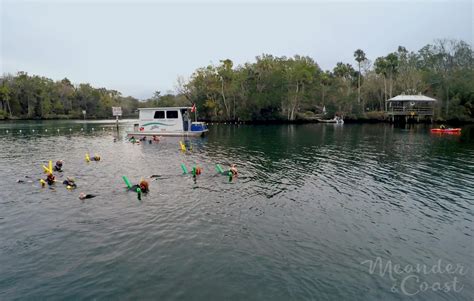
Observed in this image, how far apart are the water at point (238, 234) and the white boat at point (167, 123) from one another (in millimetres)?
23758

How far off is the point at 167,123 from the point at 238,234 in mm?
37995

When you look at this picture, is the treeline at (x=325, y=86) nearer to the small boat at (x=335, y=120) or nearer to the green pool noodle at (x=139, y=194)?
the small boat at (x=335, y=120)

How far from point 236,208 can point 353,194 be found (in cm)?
747

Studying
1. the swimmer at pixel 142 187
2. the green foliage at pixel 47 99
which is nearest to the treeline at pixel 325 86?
the green foliage at pixel 47 99

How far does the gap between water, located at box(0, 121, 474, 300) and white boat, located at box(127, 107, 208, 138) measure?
23758mm

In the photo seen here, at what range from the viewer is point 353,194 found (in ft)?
58.8

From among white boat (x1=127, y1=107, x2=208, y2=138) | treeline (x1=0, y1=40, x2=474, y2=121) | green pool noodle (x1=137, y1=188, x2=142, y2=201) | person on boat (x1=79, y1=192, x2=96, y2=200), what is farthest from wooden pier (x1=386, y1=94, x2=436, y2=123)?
person on boat (x1=79, y1=192, x2=96, y2=200)

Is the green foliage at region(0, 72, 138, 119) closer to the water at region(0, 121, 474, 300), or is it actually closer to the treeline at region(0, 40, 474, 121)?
the treeline at region(0, 40, 474, 121)

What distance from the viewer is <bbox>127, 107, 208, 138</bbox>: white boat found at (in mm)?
47656

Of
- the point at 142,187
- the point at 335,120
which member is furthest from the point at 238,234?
Result: the point at 335,120

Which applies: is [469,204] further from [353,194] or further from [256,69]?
[256,69]

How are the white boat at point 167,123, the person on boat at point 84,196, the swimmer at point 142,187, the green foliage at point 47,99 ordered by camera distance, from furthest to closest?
the green foliage at point 47,99 < the white boat at point 167,123 < the swimmer at point 142,187 < the person on boat at point 84,196

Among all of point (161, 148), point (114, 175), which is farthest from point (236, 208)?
point (161, 148)

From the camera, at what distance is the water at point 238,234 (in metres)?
9.08
